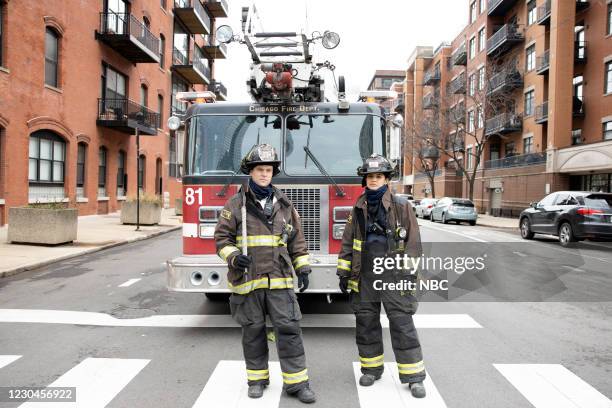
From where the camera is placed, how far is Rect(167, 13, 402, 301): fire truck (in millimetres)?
5742

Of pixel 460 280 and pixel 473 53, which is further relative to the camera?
→ pixel 473 53

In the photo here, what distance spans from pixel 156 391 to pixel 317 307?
10.6 feet

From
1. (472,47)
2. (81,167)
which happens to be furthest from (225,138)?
(472,47)

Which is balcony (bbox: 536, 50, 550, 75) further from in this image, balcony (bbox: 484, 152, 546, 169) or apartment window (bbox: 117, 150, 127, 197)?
apartment window (bbox: 117, 150, 127, 197)

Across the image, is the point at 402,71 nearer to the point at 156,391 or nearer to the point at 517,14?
the point at 517,14

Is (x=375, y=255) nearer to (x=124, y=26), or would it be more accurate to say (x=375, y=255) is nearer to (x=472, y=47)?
(x=124, y=26)

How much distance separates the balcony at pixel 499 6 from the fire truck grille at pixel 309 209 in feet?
122

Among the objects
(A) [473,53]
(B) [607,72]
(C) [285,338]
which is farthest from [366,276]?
(A) [473,53]

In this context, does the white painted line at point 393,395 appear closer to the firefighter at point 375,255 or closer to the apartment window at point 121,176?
the firefighter at point 375,255

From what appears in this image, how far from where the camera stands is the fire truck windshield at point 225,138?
5859 millimetres

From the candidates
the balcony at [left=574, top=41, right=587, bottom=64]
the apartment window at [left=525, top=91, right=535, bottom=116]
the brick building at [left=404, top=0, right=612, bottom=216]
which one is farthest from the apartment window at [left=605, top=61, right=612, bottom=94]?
the apartment window at [left=525, top=91, right=535, bottom=116]

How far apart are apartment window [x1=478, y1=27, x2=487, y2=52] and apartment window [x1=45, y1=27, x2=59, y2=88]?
3163 cm

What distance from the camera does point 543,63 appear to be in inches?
1215

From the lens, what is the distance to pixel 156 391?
13.1ft
